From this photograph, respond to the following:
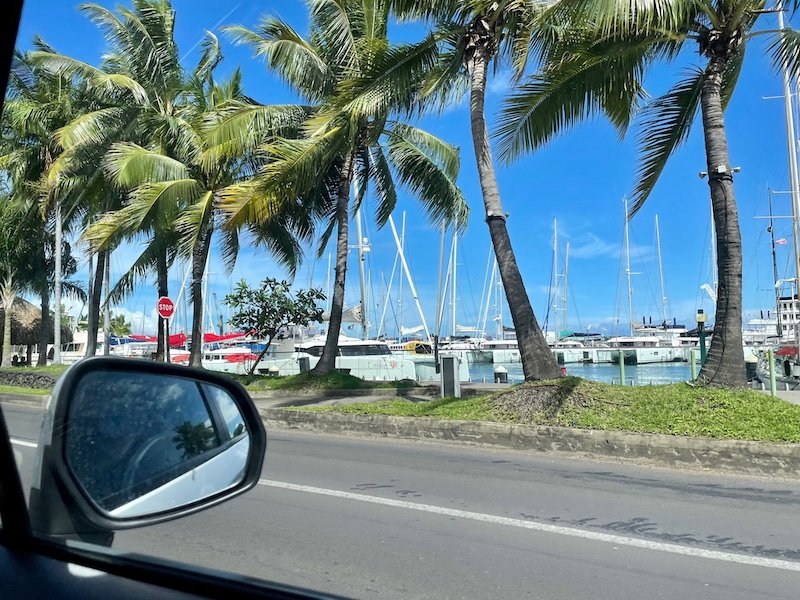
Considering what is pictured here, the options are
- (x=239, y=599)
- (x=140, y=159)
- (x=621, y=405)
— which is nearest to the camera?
(x=239, y=599)

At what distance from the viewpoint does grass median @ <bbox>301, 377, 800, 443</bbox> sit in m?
9.23

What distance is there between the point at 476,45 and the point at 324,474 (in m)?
8.14

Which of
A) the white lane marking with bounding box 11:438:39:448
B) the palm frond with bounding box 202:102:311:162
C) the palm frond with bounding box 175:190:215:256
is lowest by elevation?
the white lane marking with bounding box 11:438:39:448

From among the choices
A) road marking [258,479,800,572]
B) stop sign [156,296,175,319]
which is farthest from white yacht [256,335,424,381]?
road marking [258,479,800,572]

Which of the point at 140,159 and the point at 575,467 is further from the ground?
the point at 140,159

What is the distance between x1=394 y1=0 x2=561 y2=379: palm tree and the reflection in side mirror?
9471 millimetres

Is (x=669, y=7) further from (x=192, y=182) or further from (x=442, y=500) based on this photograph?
(x=192, y=182)

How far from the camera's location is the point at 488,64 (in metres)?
13.3

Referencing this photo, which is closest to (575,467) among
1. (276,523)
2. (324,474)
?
(324,474)

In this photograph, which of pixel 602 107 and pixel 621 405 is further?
pixel 602 107

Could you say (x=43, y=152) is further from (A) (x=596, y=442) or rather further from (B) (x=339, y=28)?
(A) (x=596, y=442)

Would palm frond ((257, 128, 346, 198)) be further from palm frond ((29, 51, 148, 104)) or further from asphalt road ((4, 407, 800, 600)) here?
asphalt road ((4, 407, 800, 600))

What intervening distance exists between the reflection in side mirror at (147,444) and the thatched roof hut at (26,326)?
35634mm

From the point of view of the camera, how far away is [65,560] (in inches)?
96.8
